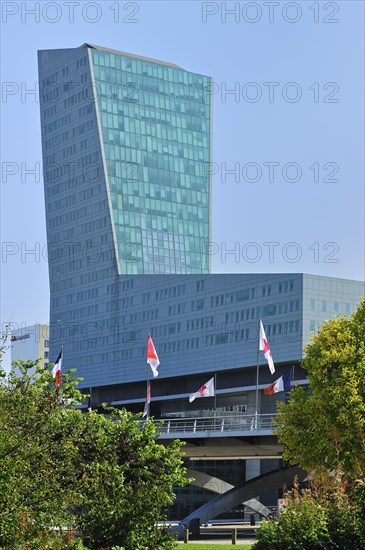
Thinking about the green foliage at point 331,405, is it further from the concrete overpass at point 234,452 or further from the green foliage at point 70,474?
the green foliage at point 70,474

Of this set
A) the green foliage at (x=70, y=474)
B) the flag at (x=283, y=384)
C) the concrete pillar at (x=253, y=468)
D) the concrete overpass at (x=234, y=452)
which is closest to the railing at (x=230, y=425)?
the concrete overpass at (x=234, y=452)

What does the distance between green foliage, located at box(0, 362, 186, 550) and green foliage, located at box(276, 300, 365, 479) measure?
2698 cm

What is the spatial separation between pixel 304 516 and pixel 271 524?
2.40m

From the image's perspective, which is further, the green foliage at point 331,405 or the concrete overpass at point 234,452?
the concrete overpass at point 234,452

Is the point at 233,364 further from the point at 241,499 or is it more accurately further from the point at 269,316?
the point at 241,499

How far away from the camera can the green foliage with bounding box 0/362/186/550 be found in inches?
1339

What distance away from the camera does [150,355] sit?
350 feet

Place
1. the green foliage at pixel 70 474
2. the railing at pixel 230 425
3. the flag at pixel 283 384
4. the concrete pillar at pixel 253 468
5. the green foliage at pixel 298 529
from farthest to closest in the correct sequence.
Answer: the concrete pillar at pixel 253 468 < the railing at pixel 230 425 < the flag at pixel 283 384 < the green foliage at pixel 298 529 < the green foliage at pixel 70 474

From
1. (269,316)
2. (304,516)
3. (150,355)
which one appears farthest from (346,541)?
(269,316)

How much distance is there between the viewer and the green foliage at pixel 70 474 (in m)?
34.0

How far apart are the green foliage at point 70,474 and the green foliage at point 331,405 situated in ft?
88.5

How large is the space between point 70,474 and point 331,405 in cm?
4281

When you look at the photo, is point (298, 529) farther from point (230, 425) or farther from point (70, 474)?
point (230, 425)

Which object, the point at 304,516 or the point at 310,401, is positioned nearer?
the point at 304,516
